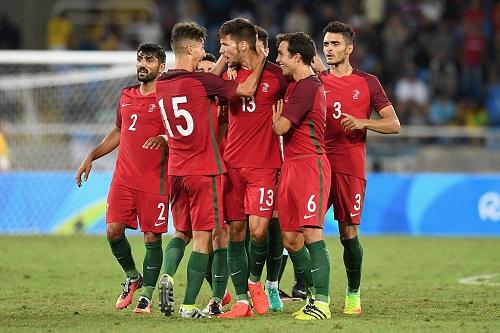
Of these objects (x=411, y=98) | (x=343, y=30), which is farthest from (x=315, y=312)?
(x=411, y=98)

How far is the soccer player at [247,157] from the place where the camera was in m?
9.14

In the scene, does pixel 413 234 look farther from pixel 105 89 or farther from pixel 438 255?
pixel 105 89

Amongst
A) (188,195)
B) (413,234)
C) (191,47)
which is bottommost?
(413,234)

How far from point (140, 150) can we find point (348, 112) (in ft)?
6.25

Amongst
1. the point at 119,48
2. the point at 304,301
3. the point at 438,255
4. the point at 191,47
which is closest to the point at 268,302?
the point at 304,301

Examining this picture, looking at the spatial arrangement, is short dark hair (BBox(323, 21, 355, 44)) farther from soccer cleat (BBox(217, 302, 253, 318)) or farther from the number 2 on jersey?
soccer cleat (BBox(217, 302, 253, 318))

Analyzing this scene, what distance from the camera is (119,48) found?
82.1ft

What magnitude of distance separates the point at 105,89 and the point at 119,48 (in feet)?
22.2

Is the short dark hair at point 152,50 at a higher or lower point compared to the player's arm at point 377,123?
higher

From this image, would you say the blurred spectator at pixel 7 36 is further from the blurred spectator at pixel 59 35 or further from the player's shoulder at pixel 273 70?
the player's shoulder at pixel 273 70

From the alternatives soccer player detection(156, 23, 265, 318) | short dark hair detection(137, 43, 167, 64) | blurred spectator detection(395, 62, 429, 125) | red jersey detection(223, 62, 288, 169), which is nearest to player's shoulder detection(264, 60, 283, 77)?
red jersey detection(223, 62, 288, 169)

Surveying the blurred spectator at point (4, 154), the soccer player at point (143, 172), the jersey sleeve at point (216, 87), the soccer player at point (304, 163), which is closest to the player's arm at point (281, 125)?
the soccer player at point (304, 163)

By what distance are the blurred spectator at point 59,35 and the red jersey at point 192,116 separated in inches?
649

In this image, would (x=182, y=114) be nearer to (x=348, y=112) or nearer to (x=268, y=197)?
(x=268, y=197)
